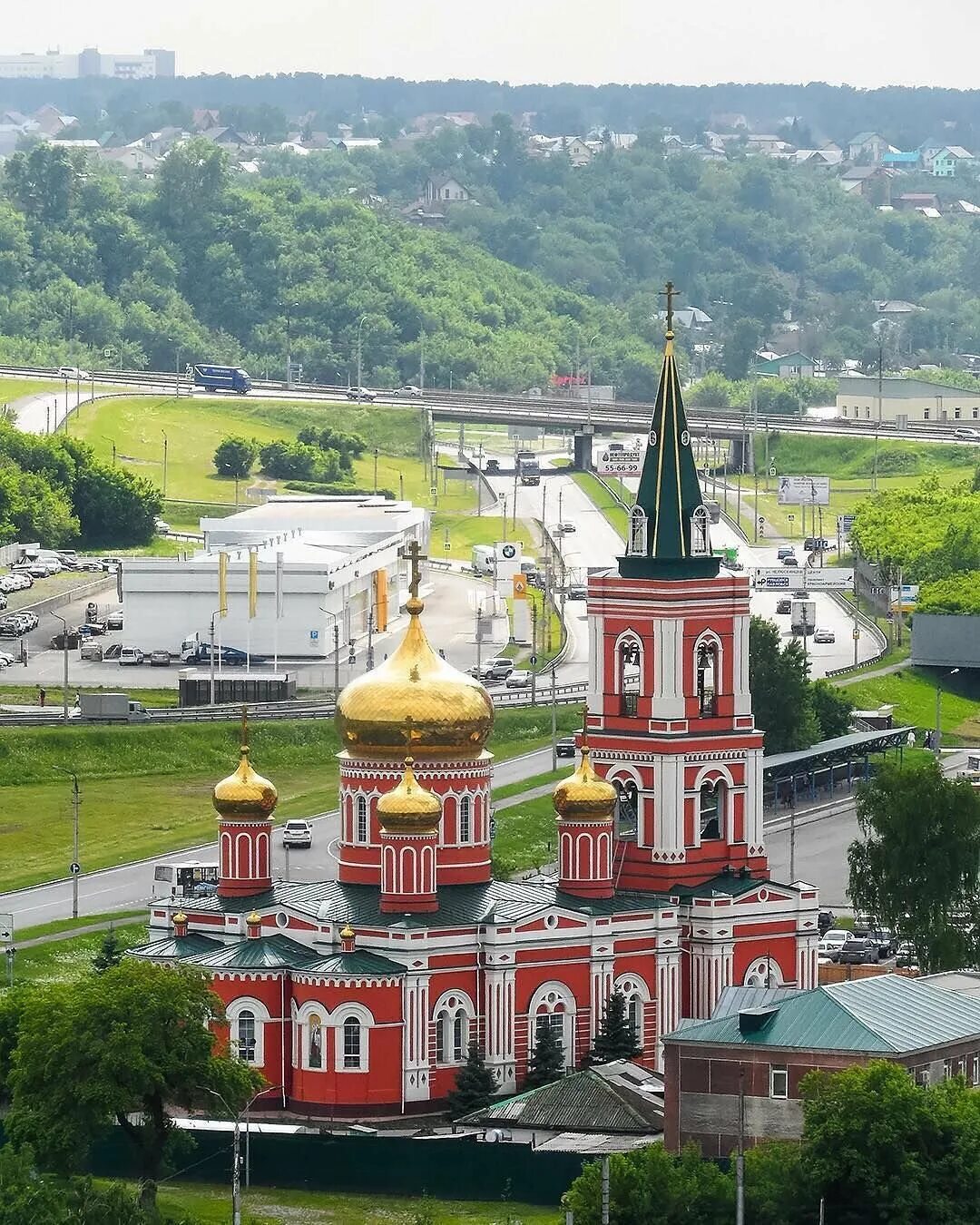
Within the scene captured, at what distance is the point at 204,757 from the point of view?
113750mm

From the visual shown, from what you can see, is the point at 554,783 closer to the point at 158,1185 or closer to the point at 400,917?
the point at 400,917

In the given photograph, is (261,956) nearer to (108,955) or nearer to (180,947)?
(180,947)

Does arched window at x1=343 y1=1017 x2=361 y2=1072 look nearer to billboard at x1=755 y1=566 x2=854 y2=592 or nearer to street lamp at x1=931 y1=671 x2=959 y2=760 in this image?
street lamp at x1=931 y1=671 x2=959 y2=760

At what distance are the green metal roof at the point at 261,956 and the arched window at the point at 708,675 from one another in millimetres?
9210

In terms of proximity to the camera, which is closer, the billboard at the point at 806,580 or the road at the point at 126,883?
the road at the point at 126,883

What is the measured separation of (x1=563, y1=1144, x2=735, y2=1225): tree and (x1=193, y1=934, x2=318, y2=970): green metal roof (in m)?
14.1

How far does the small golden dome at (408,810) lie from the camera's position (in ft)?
255

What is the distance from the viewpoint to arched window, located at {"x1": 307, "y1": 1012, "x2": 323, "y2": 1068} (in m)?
76.9

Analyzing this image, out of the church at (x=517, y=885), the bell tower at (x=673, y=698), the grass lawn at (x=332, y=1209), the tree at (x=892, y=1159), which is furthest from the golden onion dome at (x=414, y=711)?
the tree at (x=892, y=1159)

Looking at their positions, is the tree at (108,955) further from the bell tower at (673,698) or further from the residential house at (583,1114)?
the bell tower at (673,698)

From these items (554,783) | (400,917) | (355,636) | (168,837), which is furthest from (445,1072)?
(355,636)

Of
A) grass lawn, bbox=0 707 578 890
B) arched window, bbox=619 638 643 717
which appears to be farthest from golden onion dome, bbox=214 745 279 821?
grass lawn, bbox=0 707 578 890

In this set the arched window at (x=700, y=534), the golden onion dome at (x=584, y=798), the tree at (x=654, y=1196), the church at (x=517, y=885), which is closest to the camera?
the tree at (x=654, y=1196)

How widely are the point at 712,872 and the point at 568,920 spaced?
4.02 metres
